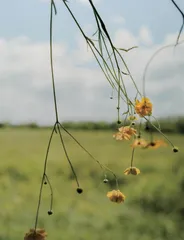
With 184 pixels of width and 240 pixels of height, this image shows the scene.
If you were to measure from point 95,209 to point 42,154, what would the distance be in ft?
6.65

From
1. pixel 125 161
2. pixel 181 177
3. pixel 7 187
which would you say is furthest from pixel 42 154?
pixel 181 177

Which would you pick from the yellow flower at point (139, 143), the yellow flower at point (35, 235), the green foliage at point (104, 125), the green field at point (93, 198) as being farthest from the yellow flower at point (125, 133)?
the green foliage at point (104, 125)

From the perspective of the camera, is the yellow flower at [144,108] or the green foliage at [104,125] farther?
the green foliage at [104,125]

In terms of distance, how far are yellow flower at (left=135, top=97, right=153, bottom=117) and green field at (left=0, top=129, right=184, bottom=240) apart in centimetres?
260

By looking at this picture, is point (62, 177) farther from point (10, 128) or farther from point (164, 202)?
point (10, 128)

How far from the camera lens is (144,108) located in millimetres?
526

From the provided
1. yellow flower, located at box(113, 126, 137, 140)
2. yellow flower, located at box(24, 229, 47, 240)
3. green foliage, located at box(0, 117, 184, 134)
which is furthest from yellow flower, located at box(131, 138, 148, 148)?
green foliage, located at box(0, 117, 184, 134)

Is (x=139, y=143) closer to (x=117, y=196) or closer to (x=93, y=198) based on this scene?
(x=117, y=196)

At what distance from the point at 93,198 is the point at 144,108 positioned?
3513 mm

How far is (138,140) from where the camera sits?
0.56 meters

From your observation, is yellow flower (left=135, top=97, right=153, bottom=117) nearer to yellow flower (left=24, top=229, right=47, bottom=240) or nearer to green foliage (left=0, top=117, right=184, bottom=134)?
yellow flower (left=24, top=229, right=47, bottom=240)

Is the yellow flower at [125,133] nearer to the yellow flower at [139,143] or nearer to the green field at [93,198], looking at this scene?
the yellow flower at [139,143]

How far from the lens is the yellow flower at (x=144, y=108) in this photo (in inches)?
20.7

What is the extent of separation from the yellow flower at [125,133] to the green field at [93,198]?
2.57 m
